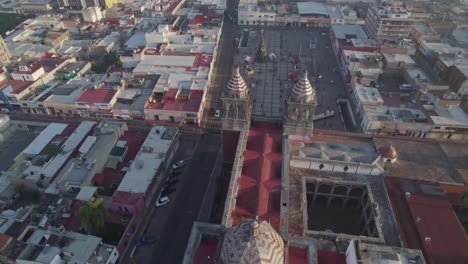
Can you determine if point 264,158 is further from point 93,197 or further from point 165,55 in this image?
point 165,55

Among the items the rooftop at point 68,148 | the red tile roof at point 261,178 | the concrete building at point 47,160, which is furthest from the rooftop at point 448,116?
the concrete building at point 47,160

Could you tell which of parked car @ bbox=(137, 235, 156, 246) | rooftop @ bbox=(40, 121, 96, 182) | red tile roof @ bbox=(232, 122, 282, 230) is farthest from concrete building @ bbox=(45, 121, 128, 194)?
red tile roof @ bbox=(232, 122, 282, 230)

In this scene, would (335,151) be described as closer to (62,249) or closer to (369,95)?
(369,95)

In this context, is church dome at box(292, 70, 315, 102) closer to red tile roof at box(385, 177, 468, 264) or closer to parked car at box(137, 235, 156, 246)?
red tile roof at box(385, 177, 468, 264)

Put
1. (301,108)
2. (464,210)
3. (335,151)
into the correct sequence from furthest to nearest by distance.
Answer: (335,151) → (464,210) → (301,108)

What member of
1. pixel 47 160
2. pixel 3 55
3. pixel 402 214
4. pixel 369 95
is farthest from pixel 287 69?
pixel 3 55

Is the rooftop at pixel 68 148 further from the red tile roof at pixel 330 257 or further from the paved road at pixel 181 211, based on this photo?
the red tile roof at pixel 330 257
